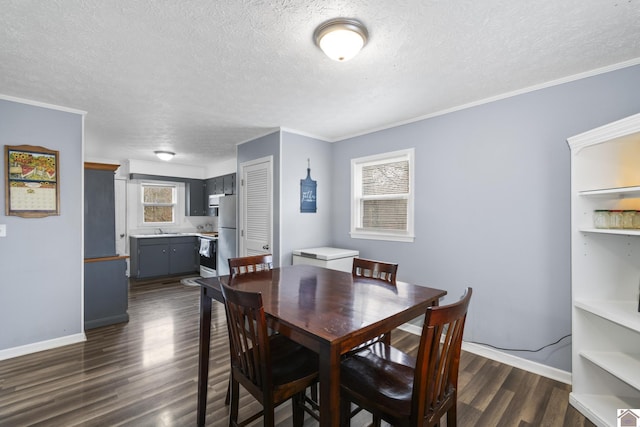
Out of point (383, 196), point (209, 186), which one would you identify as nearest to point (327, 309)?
point (383, 196)

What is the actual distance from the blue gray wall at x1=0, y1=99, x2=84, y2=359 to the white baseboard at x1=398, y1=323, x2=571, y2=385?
399cm

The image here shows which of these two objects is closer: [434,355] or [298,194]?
[434,355]

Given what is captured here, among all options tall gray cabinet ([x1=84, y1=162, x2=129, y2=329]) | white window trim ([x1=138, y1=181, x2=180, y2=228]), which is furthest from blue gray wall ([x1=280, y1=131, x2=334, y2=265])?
white window trim ([x1=138, y1=181, x2=180, y2=228])

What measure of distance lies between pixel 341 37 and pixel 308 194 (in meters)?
2.40

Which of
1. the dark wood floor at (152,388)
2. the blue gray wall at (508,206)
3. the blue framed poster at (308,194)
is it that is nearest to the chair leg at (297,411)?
Answer: the dark wood floor at (152,388)

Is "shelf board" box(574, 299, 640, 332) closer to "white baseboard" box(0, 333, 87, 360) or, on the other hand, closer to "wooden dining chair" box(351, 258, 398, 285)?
"wooden dining chair" box(351, 258, 398, 285)

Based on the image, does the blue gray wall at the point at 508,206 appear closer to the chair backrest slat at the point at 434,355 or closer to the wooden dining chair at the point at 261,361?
the chair backrest slat at the point at 434,355

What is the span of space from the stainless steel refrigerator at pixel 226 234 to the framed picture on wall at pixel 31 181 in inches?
88.3

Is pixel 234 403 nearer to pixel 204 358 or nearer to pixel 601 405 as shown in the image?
pixel 204 358

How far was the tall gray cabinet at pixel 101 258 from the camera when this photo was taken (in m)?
3.35

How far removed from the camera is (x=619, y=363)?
6.20ft

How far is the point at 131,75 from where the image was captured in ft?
7.67

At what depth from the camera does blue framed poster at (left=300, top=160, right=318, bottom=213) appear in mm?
3930

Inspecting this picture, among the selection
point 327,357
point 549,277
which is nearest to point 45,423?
point 327,357
